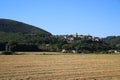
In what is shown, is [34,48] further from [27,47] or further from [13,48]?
[13,48]

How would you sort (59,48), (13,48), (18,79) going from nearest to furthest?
(18,79) < (13,48) < (59,48)

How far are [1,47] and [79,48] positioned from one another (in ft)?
129

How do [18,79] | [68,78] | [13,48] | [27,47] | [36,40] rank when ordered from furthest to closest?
[36,40], [27,47], [13,48], [68,78], [18,79]

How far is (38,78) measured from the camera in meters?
22.7

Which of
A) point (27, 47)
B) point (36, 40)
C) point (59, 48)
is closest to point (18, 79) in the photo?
point (27, 47)

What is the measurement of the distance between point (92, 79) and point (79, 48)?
338ft

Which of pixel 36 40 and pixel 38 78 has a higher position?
pixel 36 40

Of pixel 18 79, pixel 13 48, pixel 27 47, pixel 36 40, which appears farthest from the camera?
pixel 36 40

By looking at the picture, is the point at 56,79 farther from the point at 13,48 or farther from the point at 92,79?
the point at 13,48

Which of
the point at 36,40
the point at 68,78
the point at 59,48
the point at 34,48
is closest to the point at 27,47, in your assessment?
the point at 34,48

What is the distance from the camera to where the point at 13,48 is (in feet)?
315

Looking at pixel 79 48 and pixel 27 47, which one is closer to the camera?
pixel 27 47

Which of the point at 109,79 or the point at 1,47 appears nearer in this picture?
the point at 109,79

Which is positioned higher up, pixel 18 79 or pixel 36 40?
pixel 36 40
